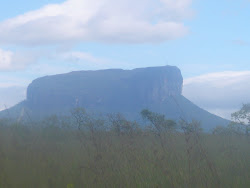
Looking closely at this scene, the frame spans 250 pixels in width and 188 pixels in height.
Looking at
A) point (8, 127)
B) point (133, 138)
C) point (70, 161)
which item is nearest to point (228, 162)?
point (133, 138)

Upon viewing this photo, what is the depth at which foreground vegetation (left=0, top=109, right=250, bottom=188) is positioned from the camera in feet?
13.8

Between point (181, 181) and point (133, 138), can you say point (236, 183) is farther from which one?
point (133, 138)

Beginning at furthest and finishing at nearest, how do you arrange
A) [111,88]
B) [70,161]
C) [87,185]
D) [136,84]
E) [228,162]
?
[136,84]
[111,88]
[228,162]
[70,161]
[87,185]

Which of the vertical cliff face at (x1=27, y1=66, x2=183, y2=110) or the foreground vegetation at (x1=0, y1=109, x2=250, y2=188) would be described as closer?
the foreground vegetation at (x1=0, y1=109, x2=250, y2=188)

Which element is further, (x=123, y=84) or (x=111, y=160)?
(x=123, y=84)

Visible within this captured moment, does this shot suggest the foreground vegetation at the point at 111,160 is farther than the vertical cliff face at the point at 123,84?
No

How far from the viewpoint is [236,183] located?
14.7ft

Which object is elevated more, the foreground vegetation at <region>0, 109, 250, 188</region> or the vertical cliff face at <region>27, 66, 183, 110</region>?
the vertical cliff face at <region>27, 66, 183, 110</region>

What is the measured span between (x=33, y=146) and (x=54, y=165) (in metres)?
0.81

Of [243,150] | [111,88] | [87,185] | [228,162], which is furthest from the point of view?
[111,88]

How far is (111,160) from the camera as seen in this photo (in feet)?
15.4

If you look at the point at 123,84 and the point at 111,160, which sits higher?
the point at 123,84

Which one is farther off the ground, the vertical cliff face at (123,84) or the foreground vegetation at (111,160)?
the vertical cliff face at (123,84)

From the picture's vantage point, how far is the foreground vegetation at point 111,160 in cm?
421
